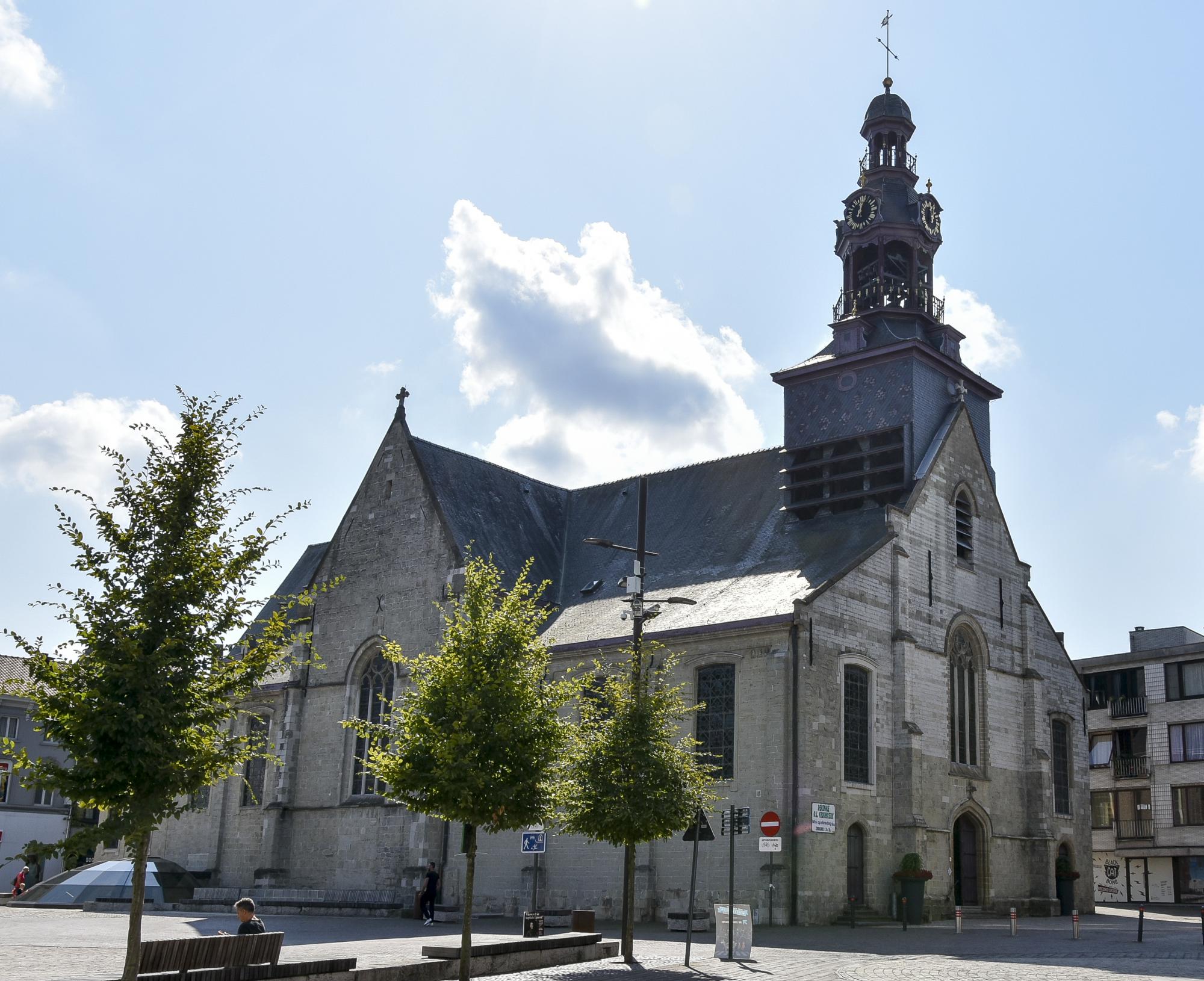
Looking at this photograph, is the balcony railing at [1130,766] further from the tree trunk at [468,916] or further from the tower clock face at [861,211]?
the tree trunk at [468,916]

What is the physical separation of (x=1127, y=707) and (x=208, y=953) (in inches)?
1832

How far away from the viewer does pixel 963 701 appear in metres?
33.6

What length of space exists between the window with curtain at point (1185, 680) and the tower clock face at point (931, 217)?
22.8 m

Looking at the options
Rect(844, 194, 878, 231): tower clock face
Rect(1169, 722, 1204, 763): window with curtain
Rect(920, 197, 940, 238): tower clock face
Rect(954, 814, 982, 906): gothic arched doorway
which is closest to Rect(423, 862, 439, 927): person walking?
Rect(954, 814, 982, 906): gothic arched doorway

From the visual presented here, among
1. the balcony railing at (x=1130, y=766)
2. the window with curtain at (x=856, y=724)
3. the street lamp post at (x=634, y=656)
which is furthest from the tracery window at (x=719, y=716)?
the balcony railing at (x=1130, y=766)

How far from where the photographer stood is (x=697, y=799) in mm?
20453

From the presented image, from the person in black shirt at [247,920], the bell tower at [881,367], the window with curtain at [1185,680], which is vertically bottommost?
the person in black shirt at [247,920]

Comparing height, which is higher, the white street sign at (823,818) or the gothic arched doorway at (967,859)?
the white street sign at (823,818)

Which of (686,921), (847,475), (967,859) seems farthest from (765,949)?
(847,475)

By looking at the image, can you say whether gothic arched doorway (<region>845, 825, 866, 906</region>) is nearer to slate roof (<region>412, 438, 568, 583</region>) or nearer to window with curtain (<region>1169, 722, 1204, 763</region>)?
slate roof (<region>412, 438, 568, 583</region>)

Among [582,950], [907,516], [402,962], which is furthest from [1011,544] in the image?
[402,962]

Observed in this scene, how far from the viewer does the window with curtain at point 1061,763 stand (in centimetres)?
3631

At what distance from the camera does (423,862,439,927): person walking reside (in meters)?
28.0

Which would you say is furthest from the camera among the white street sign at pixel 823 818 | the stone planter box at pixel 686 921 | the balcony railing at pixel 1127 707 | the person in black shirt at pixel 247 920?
the balcony railing at pixel 1127 707
